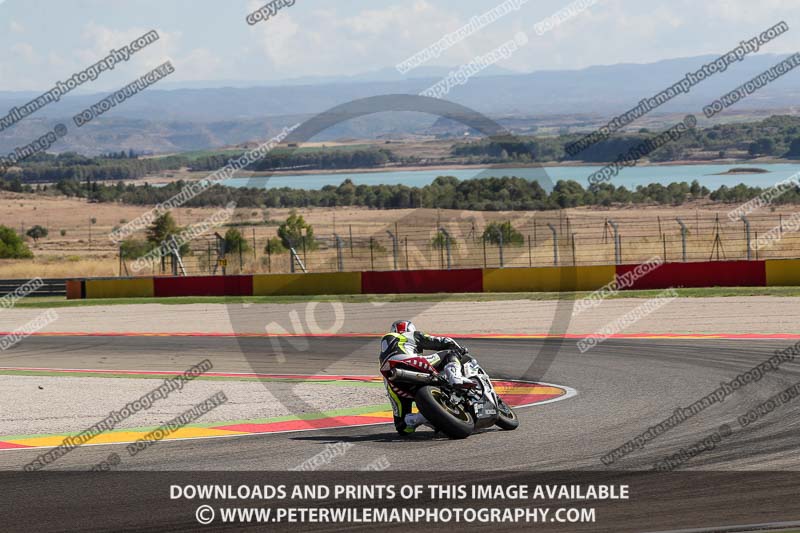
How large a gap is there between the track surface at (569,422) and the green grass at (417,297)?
749 centimetres

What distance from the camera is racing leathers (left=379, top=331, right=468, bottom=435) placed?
10.7m

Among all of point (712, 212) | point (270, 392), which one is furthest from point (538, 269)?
point (712, 212)

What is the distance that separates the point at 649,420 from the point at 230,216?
75.1 metres

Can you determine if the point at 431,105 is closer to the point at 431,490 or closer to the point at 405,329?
the point at 405,329

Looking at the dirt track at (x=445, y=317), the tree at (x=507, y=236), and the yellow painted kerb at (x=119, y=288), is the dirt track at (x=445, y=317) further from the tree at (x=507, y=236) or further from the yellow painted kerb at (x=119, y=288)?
the tree at (x=507, y=236)

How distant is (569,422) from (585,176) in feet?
319

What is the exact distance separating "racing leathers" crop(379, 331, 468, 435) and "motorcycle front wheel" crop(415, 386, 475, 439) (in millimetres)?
231

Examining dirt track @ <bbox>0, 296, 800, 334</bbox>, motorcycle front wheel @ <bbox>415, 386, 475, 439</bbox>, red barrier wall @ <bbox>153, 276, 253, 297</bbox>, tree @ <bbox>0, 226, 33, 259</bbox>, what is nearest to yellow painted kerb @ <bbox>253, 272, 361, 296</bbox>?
red barrier wall @ <bbox>153, 276, 253, 297</bbox>

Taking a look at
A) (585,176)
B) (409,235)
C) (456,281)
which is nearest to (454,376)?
(456,281)

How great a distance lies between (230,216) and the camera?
84562 millimetres

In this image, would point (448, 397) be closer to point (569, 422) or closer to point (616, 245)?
point (569, 422)

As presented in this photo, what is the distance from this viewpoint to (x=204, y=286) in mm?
33062

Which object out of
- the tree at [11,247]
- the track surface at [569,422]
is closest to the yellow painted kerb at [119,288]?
the track surface at [569,422]

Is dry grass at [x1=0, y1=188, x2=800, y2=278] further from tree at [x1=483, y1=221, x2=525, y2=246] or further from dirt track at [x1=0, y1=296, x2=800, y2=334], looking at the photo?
dirt track at [x1=0, y1=296, x2=800, y2=334]
